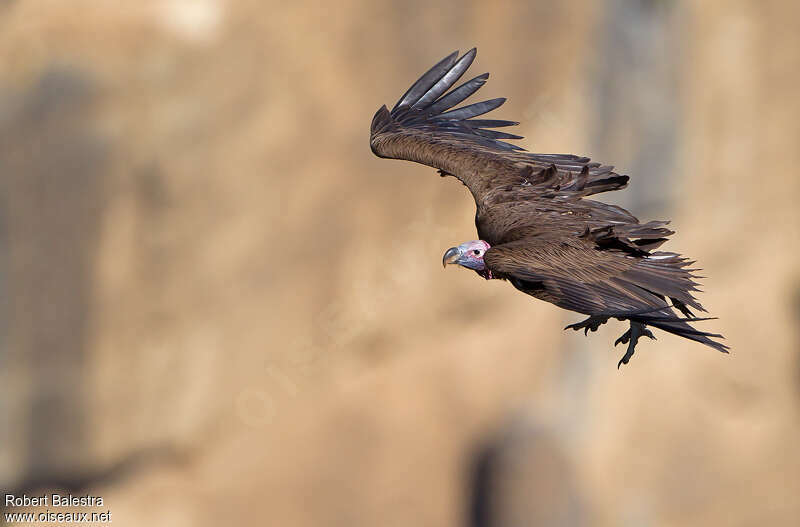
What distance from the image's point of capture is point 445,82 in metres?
10.4

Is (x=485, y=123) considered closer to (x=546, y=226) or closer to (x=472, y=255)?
(x=472, y=255)

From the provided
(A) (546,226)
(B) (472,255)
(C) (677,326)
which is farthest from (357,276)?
(C) (677,326)

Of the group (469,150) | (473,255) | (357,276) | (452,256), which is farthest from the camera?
(357,276)

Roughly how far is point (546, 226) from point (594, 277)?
0.87 meters

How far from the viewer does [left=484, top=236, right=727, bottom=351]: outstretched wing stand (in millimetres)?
7395

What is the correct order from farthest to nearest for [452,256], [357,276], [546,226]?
[357,276], [452,256], [546,226]

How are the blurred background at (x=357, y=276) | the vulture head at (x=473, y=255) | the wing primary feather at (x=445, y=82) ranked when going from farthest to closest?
the blurred background at (x=357, y=276) → the wing primary feather at (x=445, y=82) → the vulture head at (x=473, y=255)

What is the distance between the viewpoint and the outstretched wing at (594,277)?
24.3ft

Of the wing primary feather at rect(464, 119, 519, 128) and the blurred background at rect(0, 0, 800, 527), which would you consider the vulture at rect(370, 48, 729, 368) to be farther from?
the blurred background at rect(0, 0, 800, 527)

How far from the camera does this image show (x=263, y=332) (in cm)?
1562

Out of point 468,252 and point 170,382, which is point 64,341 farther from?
point 468,252

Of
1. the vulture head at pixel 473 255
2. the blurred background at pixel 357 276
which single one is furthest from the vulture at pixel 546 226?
the blurred background at pixel 357 276

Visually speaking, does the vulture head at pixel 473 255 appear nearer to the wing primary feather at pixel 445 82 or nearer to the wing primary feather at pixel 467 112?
the wing primary feather at pixel 467 112

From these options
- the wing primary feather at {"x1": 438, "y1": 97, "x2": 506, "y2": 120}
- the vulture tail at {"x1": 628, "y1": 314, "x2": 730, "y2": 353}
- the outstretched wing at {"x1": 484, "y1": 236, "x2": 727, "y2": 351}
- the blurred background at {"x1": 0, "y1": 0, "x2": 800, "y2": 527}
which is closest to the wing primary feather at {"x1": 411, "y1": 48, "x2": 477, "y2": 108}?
the wing primary feather at {"x1": 438, "y1": 97, "x2": 506, "y2": 120}
